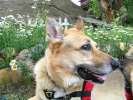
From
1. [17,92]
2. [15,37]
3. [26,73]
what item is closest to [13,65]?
[26,73]

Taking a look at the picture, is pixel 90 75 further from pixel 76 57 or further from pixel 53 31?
pixel 53 31

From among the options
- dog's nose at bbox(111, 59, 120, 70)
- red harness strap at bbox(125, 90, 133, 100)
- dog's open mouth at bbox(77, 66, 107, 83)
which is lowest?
red harness strap at bbox(125, 90, 133, 100)

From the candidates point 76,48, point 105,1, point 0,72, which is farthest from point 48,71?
point 105,1

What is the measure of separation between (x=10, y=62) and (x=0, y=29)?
0.97 m

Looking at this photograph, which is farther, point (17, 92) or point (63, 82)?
point (17, 92)

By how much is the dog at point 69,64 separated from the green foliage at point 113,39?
2.85 m

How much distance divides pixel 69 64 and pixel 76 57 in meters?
0.11

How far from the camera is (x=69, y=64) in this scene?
21.2 ft

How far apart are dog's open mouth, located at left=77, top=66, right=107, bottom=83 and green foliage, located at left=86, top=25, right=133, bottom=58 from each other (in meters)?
2.84

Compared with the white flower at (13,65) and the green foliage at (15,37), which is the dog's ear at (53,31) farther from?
the green foliage at (15,37)

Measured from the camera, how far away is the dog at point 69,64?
644cm

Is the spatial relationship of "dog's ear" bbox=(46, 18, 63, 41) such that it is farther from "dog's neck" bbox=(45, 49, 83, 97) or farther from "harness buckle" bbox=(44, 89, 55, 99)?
"harness buckle" bbox=(44, 89, 55, 99)

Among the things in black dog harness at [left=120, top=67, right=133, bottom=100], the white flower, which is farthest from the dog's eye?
the white flower

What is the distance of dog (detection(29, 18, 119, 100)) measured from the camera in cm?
644
